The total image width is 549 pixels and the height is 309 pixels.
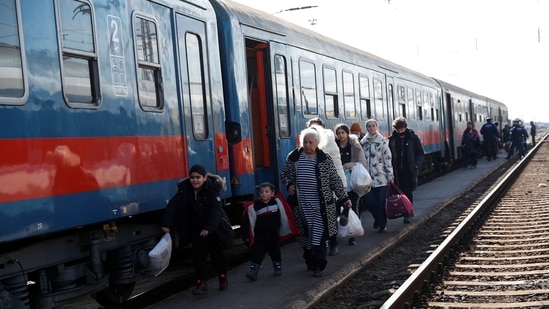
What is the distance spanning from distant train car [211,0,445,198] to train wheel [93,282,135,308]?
6.82ft

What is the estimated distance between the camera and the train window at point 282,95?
1070 cm

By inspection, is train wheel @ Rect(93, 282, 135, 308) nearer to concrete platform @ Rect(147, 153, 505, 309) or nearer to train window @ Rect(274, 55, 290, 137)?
concrete platform @ Rect(147, 153, 505, 309)

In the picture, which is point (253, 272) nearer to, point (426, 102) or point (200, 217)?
point (200, 217)

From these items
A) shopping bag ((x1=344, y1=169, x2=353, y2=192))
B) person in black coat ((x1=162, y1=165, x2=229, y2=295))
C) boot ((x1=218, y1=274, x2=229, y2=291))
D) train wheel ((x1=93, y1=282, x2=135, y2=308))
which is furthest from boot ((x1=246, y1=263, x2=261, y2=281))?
shopping bag ((x1=344, y1=169, x2=353, y2=192))

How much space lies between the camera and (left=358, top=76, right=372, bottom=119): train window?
15.1m

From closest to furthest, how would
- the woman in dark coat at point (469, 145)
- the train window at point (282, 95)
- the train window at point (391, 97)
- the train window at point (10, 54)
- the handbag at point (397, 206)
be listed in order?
the train window at point (10, 54) < the train window at point (282, 95) < the handbag at point (397, 206) < the train window at point (391, 97) < the woman in dark coat at point (469, 145)

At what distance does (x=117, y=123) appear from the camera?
660 cm

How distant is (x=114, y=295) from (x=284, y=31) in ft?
17.0

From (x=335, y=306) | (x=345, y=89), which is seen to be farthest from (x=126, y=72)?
(x=345, y=89)

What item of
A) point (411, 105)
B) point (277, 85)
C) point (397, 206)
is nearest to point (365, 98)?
point (397, 206)

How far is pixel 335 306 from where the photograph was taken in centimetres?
716

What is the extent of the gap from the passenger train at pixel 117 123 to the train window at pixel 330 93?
61.3 inches

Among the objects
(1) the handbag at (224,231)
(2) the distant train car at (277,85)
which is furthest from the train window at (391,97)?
(1) the handbag at (224,231)

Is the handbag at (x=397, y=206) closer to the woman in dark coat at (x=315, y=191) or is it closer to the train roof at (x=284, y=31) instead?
the train roof at (x=284, y=31)
